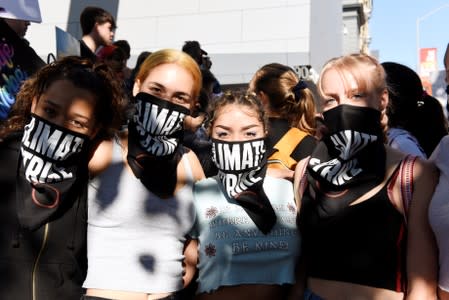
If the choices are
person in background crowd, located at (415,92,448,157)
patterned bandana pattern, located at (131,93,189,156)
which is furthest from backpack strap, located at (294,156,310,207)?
person in background crowd, located at (415,92,448,157)

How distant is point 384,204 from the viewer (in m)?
2.11

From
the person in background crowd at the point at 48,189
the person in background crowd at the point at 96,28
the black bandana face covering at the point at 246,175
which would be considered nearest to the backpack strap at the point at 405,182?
the black bandana face covering at the point at 246,175

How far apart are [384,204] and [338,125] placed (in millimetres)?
391

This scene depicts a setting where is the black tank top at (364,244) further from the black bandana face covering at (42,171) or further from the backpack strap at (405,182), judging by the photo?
the black bandana face covering at (42,171)

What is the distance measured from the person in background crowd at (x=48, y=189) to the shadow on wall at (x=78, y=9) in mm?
8374

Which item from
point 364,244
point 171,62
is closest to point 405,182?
point 364,244

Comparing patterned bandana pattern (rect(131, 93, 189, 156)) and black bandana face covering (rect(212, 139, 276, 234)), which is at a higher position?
patterned bandana pattern (rect(131, 93, 189, 156))

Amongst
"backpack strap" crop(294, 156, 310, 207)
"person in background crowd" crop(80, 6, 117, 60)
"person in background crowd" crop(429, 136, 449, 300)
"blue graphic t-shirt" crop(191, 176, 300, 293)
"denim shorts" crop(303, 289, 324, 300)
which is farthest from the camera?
"person in background crowd" crop(80, 6, 117, 60)

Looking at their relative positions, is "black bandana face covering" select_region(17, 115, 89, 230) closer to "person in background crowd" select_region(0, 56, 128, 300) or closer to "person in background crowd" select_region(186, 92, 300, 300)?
"person in background crowd" select_region(0, 56, 128, 300)

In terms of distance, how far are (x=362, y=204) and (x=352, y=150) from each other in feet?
0.77

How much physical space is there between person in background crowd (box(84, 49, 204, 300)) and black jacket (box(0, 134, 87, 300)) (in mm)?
69

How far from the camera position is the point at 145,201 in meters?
2.30

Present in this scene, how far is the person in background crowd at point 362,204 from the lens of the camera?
6.69 feet

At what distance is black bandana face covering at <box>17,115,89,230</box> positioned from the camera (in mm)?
2129
